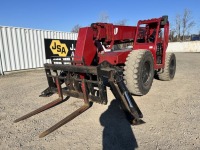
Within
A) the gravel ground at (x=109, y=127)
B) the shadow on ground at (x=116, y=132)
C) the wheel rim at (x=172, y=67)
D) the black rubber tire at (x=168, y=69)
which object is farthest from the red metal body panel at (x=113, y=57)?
the wheel rim at (x=172, y=67)

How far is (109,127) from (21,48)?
1008cm

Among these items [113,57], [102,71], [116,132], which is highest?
[113,57]

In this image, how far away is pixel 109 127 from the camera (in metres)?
3.79

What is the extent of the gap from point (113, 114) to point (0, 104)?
3371 mm

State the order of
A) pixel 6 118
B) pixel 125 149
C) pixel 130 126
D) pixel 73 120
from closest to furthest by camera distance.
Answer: pixel 125 149 → pixel 130 126 → pixel 73 120 → pixel 6 118

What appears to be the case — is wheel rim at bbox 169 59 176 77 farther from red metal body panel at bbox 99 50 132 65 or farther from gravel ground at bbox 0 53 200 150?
red metal body panel at bbox 99 50 132 65

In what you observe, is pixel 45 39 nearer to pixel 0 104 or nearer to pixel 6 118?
pixel 0 104

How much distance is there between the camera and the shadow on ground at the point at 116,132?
3148 millimetres

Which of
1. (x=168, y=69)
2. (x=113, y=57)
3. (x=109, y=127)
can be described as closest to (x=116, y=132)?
(x=109, y=127)

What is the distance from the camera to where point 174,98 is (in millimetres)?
5480

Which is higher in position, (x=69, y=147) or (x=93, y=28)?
(x=93, y=28)

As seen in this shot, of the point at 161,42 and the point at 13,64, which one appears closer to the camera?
the point at 161,42

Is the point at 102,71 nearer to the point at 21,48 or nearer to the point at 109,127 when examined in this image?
the point at 109,127

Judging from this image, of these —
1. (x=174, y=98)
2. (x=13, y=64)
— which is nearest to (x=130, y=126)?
(x=174, y=98)
